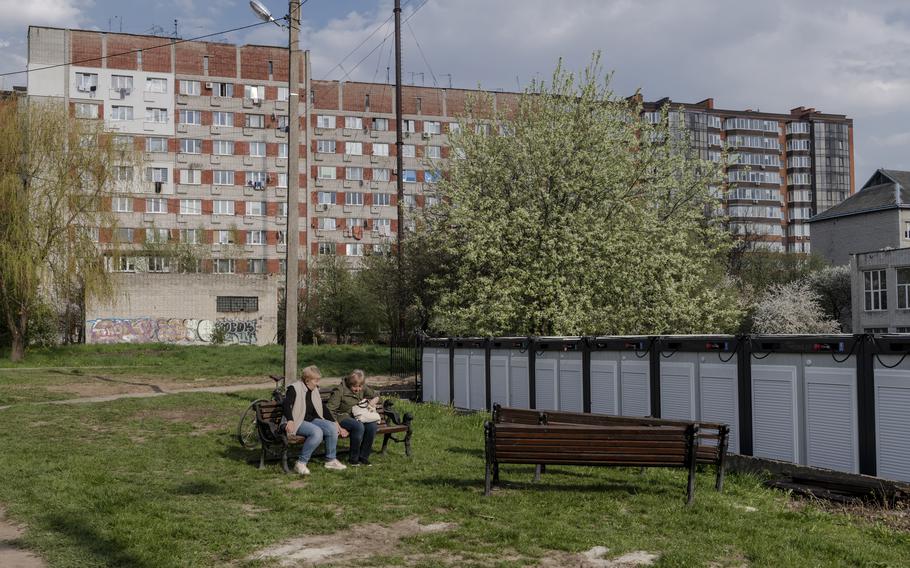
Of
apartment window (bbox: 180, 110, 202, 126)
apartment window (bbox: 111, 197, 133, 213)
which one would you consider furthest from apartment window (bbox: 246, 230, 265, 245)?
apartment window (bbox: 180, 110, 202, 126)

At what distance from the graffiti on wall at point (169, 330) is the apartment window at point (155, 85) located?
2378 centimetres

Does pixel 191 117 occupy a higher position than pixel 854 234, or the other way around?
pixel 191 117

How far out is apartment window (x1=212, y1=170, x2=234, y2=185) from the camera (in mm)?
76062

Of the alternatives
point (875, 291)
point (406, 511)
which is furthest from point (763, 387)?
point (875, 291)

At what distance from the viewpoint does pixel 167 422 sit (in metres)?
16.0

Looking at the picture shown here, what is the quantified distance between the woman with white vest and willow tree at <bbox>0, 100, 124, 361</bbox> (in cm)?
2761

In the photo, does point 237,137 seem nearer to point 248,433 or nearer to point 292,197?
point 292,197

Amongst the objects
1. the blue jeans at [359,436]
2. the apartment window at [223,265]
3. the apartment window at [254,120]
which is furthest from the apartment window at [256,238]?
the blue jeans at [359,436]

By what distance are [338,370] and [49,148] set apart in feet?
47.8

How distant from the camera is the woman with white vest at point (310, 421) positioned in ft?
36.0

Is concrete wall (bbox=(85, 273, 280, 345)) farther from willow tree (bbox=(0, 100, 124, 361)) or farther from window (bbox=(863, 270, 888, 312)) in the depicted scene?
window (bbox=(863, 270, 888, 312))

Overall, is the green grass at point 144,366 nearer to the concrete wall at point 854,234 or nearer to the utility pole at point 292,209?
the utility pole at point 292,209

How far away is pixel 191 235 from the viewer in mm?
74125

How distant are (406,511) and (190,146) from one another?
71.1 metres
